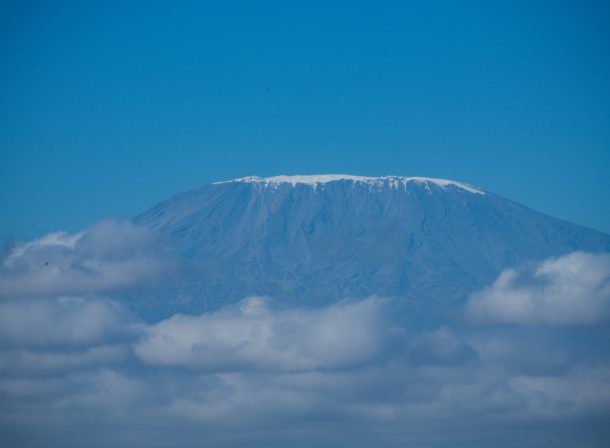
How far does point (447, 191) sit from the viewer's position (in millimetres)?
155125

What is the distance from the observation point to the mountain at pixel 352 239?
136750mm

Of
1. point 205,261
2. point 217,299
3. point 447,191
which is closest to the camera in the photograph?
point 217,299

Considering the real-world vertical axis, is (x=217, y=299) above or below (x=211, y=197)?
below

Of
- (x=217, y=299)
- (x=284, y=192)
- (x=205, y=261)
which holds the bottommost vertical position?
(x=217, y=299)

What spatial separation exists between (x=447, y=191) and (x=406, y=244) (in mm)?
15781

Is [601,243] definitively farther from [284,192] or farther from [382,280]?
[284,192]

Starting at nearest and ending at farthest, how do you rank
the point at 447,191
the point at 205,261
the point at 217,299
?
the point at 217,299
the point at 205,261
the point at 447,191

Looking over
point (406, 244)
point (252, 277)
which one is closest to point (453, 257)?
point (406, 244)

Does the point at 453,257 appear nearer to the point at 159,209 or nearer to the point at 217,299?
the point at 217,299

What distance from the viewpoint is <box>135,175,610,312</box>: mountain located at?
137 meters

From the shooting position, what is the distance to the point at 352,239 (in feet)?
481

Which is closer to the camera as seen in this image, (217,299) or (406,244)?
(217,299)

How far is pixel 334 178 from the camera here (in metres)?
151

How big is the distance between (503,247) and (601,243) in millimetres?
15501
